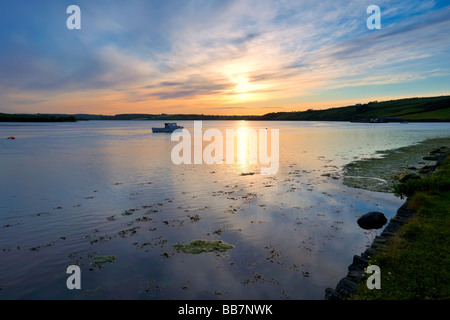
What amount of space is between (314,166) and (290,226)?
25.9m

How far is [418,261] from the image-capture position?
427 inches

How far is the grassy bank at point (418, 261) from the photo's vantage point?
358 inches

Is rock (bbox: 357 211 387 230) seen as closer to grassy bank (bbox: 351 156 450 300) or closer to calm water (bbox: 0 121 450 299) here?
calm water (bbox: 0 121 450 299)

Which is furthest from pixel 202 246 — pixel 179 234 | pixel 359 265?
pixel 359 265

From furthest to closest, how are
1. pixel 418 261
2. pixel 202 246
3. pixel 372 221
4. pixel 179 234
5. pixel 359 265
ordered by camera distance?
pixel 372 221 → pixel 179 234 → pixel 202 246 → pixel 359 265 → pixel 418 261

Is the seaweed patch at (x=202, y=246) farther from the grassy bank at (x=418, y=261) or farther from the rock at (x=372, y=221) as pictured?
the rock at (x=372, y=221)

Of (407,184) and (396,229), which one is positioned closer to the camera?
(396,229)

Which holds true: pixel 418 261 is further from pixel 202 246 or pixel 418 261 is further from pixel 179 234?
pixel 179 234

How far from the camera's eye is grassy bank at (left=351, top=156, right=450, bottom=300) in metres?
9.09

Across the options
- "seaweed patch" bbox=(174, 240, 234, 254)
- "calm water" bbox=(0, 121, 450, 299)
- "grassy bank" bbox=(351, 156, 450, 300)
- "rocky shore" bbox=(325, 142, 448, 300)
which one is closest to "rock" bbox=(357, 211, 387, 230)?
"calm water" bbox=(0, 121, 450, 299)

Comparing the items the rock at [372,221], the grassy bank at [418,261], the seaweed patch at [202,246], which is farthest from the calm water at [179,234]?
the grassy bank at [418,261]
